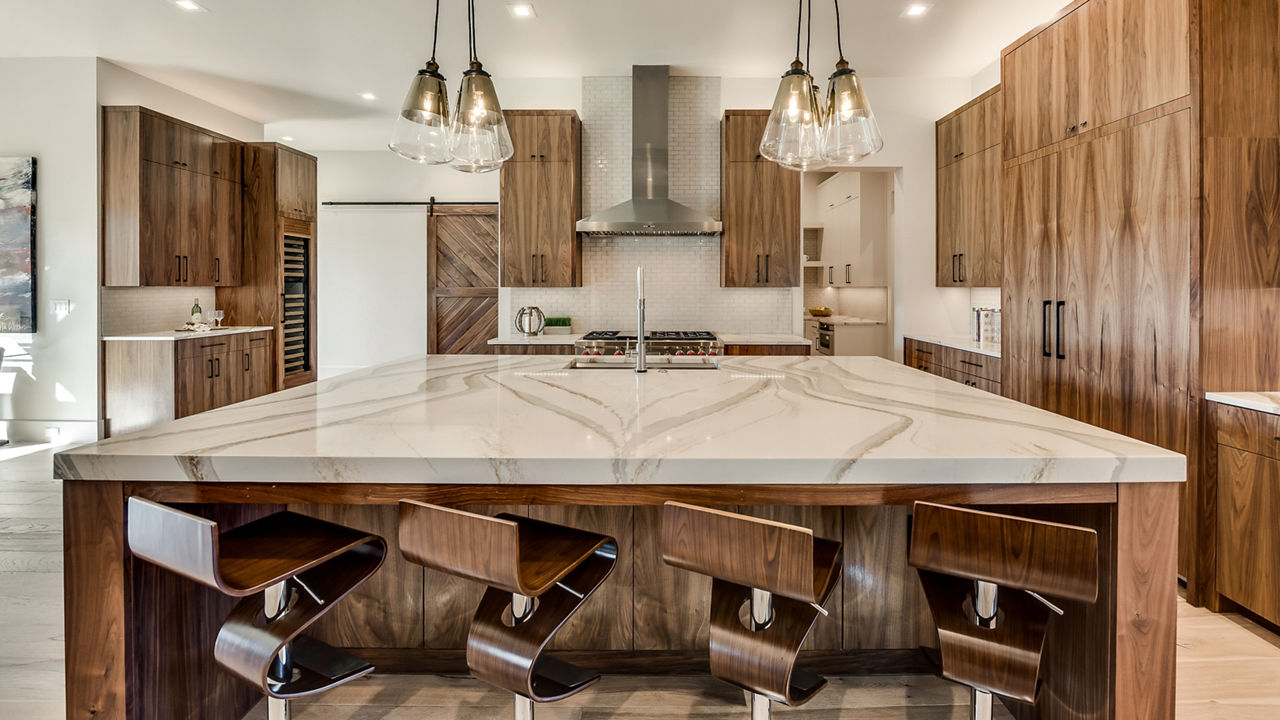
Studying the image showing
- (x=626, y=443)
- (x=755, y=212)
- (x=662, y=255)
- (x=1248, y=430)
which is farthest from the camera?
(x=662, y=255)

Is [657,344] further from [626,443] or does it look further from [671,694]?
[626,443]

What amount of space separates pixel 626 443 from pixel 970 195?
434cm

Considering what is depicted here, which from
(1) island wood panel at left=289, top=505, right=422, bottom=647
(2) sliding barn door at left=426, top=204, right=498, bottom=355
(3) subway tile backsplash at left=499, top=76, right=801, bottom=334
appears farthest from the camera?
(2) sliding barn door at left=426, top=204, right=498, bottom=355

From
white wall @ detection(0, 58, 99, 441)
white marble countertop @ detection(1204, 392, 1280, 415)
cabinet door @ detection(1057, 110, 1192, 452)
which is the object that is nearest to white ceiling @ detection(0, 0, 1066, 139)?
white wall @ detection(0, 58, 99, 441)

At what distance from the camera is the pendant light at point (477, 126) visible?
7.41ft

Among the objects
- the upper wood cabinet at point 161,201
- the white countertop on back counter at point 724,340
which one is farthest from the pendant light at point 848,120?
the upper wood cabinet at point 161,201

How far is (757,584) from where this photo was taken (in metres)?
1.33

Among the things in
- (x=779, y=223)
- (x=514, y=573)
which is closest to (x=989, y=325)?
(x=779, y=223)

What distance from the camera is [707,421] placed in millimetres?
1851

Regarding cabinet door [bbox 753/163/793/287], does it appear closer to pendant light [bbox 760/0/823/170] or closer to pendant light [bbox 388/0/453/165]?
pendant light [bbox 760/0/823/170]

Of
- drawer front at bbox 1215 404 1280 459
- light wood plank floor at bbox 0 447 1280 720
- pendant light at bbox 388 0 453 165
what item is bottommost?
light wood plank floor at bbox 0 447 1280 720

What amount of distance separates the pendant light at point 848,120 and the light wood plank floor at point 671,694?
1607 millimetres

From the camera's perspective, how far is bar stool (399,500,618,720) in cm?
134

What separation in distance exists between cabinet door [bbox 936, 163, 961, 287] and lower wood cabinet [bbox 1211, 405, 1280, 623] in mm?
2863
